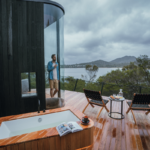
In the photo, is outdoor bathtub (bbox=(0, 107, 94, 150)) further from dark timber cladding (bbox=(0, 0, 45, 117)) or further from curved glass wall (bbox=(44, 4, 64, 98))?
curved glass wall (bbox=(44, 4, 64, 98))

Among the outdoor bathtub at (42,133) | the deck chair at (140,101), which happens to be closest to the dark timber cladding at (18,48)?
the outdoor bathtub at (42,133)

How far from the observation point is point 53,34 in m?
3.55

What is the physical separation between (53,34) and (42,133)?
2.75 meters

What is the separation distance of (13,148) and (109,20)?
8861 mm

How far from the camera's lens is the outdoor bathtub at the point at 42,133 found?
1.77 meters

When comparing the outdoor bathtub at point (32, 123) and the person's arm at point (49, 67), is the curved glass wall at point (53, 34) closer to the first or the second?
the person's arm at point (49, 67)

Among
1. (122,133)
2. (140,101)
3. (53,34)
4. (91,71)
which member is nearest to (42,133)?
(122,133)

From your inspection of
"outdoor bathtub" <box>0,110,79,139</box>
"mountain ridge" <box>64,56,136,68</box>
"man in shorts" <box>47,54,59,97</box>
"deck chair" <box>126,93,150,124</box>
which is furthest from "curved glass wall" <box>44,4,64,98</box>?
"mountain ridge" <box>64,56,136,68</box>

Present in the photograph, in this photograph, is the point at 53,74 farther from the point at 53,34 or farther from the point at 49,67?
the point at 53,34

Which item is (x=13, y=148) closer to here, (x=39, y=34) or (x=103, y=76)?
(x=39, y=34)

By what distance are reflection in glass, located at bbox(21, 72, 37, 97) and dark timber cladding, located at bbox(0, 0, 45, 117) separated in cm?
11

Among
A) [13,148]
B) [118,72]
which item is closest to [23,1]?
[13,148]

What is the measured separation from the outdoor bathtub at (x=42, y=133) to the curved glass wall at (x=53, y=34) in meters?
0.96

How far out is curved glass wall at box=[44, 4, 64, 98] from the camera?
343 cm
